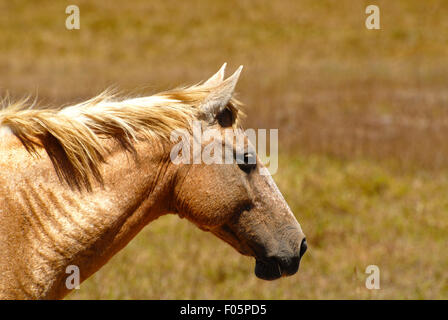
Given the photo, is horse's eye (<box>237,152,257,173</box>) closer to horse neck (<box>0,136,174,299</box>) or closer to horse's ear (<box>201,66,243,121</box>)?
horse's ear (<box>201,66,243,121</box>)

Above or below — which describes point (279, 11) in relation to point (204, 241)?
above

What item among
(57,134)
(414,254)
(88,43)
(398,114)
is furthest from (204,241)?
(88,43)

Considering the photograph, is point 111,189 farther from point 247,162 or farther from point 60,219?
point 247,162

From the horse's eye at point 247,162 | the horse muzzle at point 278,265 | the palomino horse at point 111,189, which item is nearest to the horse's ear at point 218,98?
the palomino horse at point 111,189

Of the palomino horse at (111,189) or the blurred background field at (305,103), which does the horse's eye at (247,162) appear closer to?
the palomino horse at (111,189)

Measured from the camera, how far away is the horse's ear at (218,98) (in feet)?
10.3

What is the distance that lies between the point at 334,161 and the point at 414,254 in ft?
13.5

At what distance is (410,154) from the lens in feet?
40.4

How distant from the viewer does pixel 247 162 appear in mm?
3238

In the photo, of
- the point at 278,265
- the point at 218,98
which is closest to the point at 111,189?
the point at 218,98

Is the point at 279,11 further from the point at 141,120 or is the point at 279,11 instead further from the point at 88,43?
the point at 141,120

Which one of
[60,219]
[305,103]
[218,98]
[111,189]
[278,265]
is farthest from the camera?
[305,103]

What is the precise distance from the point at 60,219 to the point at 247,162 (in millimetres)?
1031

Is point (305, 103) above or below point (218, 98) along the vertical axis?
above
